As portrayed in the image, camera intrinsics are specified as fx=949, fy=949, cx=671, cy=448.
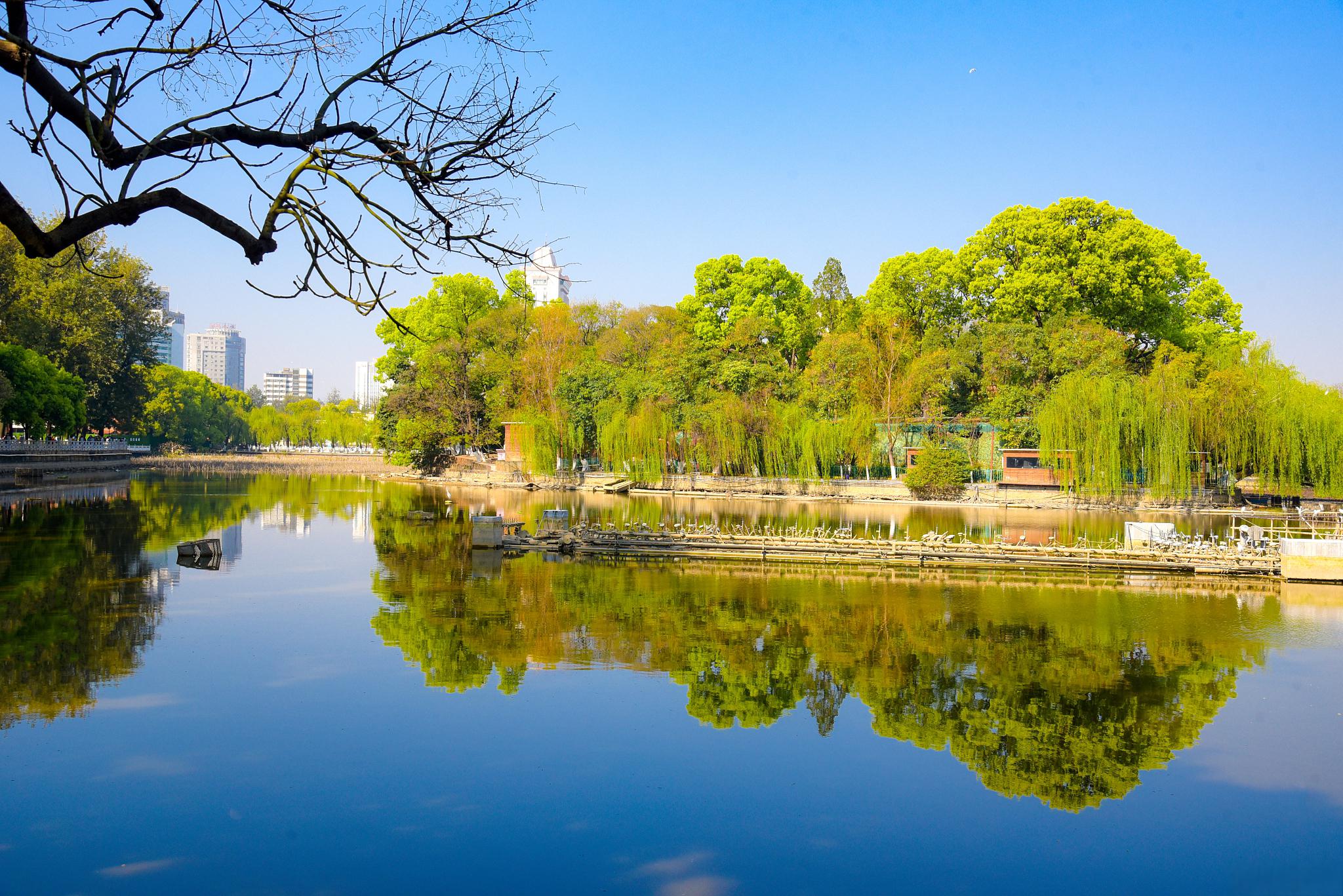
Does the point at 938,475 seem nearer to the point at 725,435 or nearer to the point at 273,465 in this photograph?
the point at 725,435

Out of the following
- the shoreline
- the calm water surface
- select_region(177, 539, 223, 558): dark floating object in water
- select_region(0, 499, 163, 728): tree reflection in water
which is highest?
the shoreline

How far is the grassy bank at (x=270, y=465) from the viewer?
6788 cm

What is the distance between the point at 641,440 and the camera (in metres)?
48.5

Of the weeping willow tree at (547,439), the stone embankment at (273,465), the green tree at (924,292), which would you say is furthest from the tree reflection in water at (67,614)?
the green tree at (924,292)

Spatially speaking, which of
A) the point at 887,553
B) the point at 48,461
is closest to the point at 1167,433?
the point at 887,553

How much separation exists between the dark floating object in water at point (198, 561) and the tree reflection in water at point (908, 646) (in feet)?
11.8

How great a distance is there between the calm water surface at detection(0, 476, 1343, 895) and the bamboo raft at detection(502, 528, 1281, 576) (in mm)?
2452

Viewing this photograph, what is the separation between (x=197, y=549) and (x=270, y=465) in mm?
59411

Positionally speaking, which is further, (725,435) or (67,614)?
(725,435)

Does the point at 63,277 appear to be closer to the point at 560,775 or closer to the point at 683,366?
the point at 683,366

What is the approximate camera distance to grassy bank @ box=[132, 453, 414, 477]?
67875 mm

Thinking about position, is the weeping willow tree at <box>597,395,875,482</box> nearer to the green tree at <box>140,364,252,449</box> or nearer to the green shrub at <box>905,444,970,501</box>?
the green shrub at <box>905,444,970,501</box>

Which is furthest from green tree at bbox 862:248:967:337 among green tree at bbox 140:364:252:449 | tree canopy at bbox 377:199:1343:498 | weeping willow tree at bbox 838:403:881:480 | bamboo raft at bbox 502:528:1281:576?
green tree at bbox 140:364:252:449

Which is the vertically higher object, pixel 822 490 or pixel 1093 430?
pixel 1093 430
